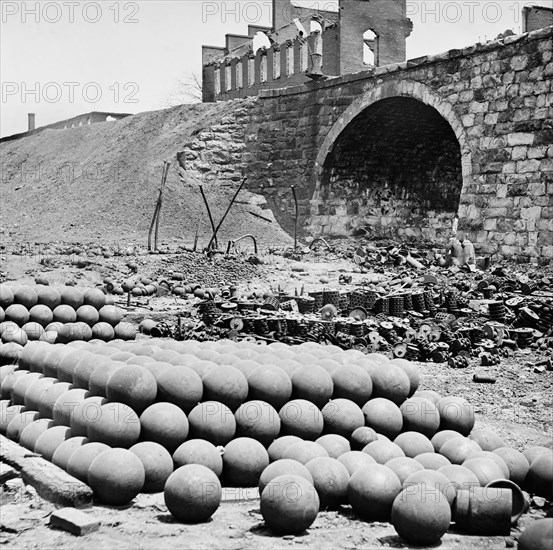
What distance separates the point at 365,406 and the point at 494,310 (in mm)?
6228

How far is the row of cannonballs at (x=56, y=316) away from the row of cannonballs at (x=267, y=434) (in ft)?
5.62

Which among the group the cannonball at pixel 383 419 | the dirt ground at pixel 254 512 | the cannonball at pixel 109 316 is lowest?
the dirt ground at pixel 254 512

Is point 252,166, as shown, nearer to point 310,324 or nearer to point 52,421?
point 310,324

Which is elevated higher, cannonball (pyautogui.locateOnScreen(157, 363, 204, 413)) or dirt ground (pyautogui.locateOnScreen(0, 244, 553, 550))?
cannonball (pyautogui.locateOnScreen(157, 363, 204, 413))

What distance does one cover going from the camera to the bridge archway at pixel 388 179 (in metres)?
25.0

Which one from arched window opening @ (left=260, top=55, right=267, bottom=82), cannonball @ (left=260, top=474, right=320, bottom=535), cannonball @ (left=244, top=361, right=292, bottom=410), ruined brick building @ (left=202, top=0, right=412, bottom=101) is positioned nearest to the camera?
cannonball @ (left=260, top=474, right=320, bottom=535)

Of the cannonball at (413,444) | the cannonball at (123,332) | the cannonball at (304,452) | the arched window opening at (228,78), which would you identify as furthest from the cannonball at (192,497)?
the arched window opening at (228,78)

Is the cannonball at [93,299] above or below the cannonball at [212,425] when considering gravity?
above

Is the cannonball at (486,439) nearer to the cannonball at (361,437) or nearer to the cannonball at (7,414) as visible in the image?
the cannonball at (361,437)

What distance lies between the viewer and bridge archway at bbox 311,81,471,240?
2495 cm

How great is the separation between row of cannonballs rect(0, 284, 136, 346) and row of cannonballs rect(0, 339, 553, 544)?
67.5 inches

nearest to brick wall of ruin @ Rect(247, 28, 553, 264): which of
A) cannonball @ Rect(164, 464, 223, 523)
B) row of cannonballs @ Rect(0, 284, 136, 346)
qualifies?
row of cannonballs @ Rect(0, 284, 136, 346)

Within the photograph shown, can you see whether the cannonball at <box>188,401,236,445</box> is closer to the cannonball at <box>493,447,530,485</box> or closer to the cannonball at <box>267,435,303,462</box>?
the cannonball at <box>267,435,303,462</box>

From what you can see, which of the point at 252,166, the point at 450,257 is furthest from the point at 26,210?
the point at 450,257
